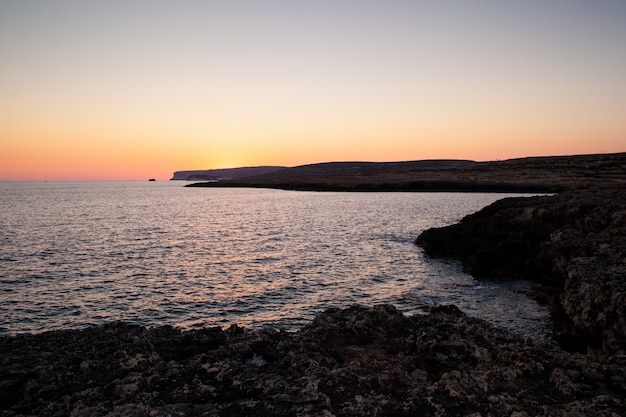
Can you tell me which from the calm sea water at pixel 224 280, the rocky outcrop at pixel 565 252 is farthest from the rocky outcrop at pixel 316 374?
the calm sea water at pixel 224 280

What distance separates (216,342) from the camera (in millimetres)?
14273

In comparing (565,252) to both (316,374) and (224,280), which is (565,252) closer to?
(316,374)

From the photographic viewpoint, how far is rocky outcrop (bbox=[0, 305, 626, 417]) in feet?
31.5

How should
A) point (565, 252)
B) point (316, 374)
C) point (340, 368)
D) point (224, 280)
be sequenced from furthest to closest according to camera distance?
point (224, 280)
point (565, 252)
point (340, 368)
point (316, 374)

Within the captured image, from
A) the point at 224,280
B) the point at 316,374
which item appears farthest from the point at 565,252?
the point at 224,280

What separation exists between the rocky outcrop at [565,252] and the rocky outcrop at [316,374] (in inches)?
177

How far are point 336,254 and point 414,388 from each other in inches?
1258

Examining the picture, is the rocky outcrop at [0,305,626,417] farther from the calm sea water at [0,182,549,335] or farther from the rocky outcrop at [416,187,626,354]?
the calm sea water at [0,182,549,335]

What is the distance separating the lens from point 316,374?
1134 cm

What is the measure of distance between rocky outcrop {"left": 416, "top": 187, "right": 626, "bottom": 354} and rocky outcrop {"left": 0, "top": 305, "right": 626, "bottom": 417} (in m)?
4.50

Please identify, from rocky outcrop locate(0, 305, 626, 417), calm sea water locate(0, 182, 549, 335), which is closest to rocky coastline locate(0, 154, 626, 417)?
rocky outcrop locate(0, 305, 626, 417)

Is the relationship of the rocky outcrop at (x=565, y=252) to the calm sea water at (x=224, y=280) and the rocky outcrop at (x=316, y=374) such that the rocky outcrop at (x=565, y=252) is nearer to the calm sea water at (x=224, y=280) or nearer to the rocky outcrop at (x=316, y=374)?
the calm sea water at (x=224, y=280)

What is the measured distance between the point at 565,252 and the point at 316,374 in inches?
817

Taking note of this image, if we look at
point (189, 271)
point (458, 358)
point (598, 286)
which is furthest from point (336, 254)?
point (458, 358)
